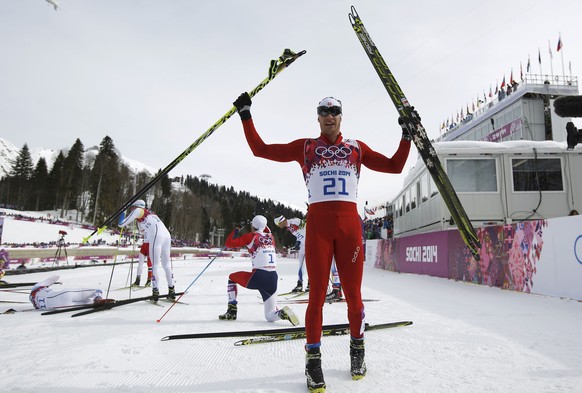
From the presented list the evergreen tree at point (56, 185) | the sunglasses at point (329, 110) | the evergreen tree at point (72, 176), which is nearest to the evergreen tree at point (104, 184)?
the evergreen tree at point (72, 176)

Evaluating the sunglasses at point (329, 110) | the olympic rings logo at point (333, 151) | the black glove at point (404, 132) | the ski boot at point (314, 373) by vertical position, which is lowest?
the ski boot at point (314, 373)

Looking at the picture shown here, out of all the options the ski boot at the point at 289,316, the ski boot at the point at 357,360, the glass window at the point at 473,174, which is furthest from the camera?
the glass window at the point at 473,174

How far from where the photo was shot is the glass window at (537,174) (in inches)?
557

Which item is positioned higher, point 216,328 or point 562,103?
point 562,103

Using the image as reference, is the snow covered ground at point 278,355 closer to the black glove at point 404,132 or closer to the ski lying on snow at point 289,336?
the ski lying on snow at point 289,336

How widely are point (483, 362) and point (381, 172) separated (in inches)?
72.1

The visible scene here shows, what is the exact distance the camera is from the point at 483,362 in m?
3.00

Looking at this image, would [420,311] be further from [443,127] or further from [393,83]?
[443,127]

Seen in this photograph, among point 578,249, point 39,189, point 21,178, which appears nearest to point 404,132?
point 578,249

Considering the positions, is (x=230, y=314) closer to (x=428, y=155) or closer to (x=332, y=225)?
(x=332, y=225)

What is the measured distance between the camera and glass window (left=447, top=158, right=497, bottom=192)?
14281mm

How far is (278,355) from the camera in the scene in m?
3.27

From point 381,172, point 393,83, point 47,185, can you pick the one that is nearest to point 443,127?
point 393,83

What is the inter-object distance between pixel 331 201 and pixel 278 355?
156 centimetres
